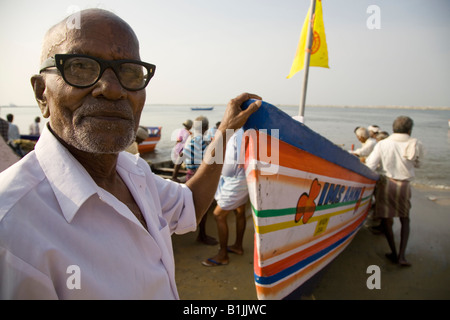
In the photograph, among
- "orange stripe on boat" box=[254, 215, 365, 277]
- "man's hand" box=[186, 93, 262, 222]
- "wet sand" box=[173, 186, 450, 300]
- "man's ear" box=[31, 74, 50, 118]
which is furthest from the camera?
"wet sand" box=[173, 186, 450, 300]

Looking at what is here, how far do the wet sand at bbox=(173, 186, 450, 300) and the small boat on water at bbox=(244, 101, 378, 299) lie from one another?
0.70 meters

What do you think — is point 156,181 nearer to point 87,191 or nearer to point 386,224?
point 87,191

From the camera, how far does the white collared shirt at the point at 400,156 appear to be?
3957 mm

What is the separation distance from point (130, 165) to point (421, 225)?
265 inches

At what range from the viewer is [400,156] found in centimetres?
402

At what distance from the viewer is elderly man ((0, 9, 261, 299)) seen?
29.5 inches

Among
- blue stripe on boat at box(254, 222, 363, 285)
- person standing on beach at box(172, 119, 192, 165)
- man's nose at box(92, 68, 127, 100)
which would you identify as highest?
man's nose at box(92, 68, 127, 100)

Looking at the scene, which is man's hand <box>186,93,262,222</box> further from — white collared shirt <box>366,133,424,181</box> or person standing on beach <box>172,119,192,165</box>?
person standing on beach <box>172,119,192,165</box>

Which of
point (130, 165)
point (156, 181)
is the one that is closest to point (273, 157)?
point (156, 181)

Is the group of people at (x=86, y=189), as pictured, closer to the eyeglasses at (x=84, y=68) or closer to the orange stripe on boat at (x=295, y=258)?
the eyeglasses at (x=84, y=68)

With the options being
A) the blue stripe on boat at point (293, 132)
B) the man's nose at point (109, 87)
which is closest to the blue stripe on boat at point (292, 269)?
the blue stripe on boat at point (293, 132)

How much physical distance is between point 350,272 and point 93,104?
4049mm

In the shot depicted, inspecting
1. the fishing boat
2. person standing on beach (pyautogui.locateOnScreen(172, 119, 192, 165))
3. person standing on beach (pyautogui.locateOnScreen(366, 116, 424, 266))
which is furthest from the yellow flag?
A: the fishing boat

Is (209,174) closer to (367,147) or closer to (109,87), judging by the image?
(109,87)
